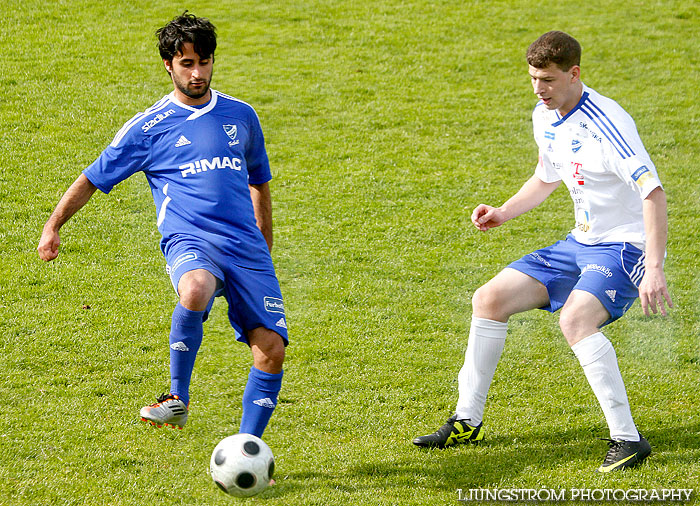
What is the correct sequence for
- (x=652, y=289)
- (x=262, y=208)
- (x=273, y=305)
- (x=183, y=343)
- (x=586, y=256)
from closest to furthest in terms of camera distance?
1. (x=652, y=289)
2. (x=183, y=343)
3. (x=273, y=305)
4. (x=586, y=256)
5. (x=262, y=208)

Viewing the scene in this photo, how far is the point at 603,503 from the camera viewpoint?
14.7ft

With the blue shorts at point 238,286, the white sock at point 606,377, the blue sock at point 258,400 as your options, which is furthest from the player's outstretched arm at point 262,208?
the white sock at point 606,377

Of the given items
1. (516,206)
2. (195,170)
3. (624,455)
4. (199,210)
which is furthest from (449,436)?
(195,170)

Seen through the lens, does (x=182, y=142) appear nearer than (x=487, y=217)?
Yes

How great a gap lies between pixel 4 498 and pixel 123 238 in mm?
3858

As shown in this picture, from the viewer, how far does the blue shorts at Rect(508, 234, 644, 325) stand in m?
4.71

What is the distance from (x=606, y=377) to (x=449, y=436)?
98 cm

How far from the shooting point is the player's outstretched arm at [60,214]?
4.72m

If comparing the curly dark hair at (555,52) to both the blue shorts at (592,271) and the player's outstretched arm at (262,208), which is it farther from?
the player's outstretched arm at (262,208)

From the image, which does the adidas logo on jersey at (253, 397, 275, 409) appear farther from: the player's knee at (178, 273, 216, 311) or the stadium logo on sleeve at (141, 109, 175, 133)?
the stadium logo on sleeve at (141, 109, 175, 133)

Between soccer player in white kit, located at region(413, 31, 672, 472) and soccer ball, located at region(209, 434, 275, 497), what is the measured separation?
1.23m

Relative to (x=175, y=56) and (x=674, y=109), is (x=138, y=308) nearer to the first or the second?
(x=175, y=56)

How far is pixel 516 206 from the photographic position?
17.5ft

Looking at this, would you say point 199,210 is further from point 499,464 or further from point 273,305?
point 499,464
